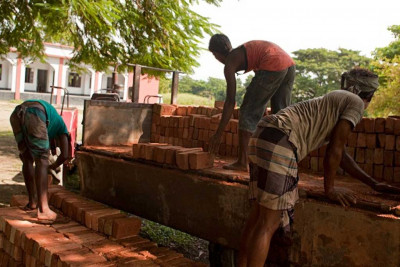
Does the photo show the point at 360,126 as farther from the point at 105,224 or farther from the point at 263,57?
the point at 105,224

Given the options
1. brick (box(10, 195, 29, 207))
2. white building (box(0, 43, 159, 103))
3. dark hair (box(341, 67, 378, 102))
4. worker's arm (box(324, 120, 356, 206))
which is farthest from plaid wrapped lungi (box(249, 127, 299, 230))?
white building (box(0, 43, 159, 103))

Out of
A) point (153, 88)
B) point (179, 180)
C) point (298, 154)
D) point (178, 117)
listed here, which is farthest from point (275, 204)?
point (153, 88)

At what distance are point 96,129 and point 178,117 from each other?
1.12 m

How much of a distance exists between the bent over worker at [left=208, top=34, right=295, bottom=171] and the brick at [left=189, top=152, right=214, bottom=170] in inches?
4.0

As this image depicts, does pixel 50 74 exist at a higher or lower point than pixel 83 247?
higher

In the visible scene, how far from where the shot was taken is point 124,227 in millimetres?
3639

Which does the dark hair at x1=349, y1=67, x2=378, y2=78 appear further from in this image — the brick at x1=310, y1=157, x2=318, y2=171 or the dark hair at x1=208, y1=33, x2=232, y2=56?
the brick at x1=310, y1=157, x2=318, y2=171

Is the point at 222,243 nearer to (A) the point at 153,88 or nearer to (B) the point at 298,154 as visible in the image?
(B) the point at 298,154

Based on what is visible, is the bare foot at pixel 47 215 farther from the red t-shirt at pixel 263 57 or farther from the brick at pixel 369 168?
the brick at pixel 369 168

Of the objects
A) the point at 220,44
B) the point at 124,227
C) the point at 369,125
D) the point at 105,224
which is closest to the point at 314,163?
the point at 369,125

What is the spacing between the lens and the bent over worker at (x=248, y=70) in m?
3.74

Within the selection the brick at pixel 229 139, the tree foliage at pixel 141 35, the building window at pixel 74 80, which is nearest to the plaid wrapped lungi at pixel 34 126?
the brick at pixel 229 139

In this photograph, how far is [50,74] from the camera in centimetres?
3075

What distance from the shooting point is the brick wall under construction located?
370cm
